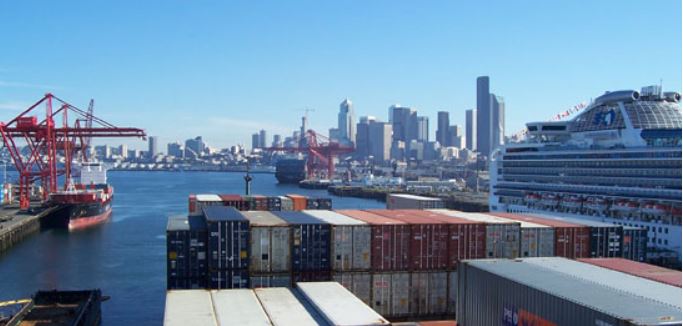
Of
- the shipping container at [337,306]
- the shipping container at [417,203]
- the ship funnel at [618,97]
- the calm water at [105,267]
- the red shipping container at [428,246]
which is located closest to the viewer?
the shipping container at [337,306]

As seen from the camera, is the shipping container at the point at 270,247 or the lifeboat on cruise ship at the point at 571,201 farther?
the lifeboat on cruise ship at the point at 571,201

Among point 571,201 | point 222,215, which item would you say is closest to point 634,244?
point 222,215

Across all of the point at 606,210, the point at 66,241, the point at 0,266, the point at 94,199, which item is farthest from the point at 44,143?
the point at 606,210

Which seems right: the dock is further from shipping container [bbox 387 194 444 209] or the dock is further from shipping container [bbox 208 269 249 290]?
shipping container [bbox 208 269 249 290]

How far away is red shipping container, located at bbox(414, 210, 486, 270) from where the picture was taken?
2403 cm

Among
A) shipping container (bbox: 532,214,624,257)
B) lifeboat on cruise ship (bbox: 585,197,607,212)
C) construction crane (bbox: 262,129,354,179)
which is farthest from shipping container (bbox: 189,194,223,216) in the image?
construction crane (bbox: 262,129,354,179)

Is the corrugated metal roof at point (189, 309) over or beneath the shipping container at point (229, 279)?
over

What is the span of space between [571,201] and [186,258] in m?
30.7

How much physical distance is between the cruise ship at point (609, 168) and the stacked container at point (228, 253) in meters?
23.0

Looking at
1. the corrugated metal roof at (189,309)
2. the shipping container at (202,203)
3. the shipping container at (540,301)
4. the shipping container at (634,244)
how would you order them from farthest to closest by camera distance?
the shipping container at (202,203) → the shipping container at (634,244) → the corrugated metal roof at (189,309) → the shipping container at (540,301)

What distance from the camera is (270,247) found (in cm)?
2336

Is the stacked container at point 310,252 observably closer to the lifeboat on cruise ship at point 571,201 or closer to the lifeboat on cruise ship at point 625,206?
the lifeboat on cruise ship at point 625,206

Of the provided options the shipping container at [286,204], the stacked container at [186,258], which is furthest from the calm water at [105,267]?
the shipping container at [286,204]

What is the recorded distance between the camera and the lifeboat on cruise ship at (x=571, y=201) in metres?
45.8
